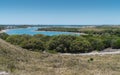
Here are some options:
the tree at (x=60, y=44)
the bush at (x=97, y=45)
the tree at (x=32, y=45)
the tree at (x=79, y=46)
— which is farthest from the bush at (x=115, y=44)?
the tree at (x=32, y=45)

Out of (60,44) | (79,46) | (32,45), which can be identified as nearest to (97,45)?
(79,46)

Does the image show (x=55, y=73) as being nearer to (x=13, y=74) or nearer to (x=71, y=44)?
(x=13, y=74)

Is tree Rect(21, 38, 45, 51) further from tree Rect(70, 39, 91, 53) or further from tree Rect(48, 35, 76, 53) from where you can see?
tree Rect(70, 39, 91, 53)

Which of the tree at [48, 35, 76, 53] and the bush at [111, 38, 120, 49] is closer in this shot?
the tree at [48, 35, 76, 53]

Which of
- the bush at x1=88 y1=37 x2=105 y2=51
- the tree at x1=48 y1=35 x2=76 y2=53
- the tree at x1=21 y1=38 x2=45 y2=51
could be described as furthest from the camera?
the bush at x1=88 y1=37 x2=105 y2=51

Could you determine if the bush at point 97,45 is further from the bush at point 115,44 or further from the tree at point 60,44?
the tree at point 60,44

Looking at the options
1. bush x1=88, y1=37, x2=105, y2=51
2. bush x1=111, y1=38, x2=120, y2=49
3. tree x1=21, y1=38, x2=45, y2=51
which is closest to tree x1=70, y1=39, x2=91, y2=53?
bush x1=88, y1=37, x2=105, y2=51

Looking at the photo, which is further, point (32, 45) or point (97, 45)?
point (97, 45)

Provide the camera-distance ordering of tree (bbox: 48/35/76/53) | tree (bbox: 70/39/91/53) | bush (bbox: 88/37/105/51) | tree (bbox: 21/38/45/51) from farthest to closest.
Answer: bush (bbox: 88/37/105/51) < tree (bbox: 48/35/76/53) < tree (bbox: 70/39/91/53) < tree (bbox: 21/38/45/51)

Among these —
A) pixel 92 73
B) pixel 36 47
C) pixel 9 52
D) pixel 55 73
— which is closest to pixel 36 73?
pixel 55 73

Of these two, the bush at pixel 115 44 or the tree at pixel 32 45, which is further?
the bush at pixel 115 44

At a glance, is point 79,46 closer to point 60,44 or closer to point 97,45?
point 60,44
